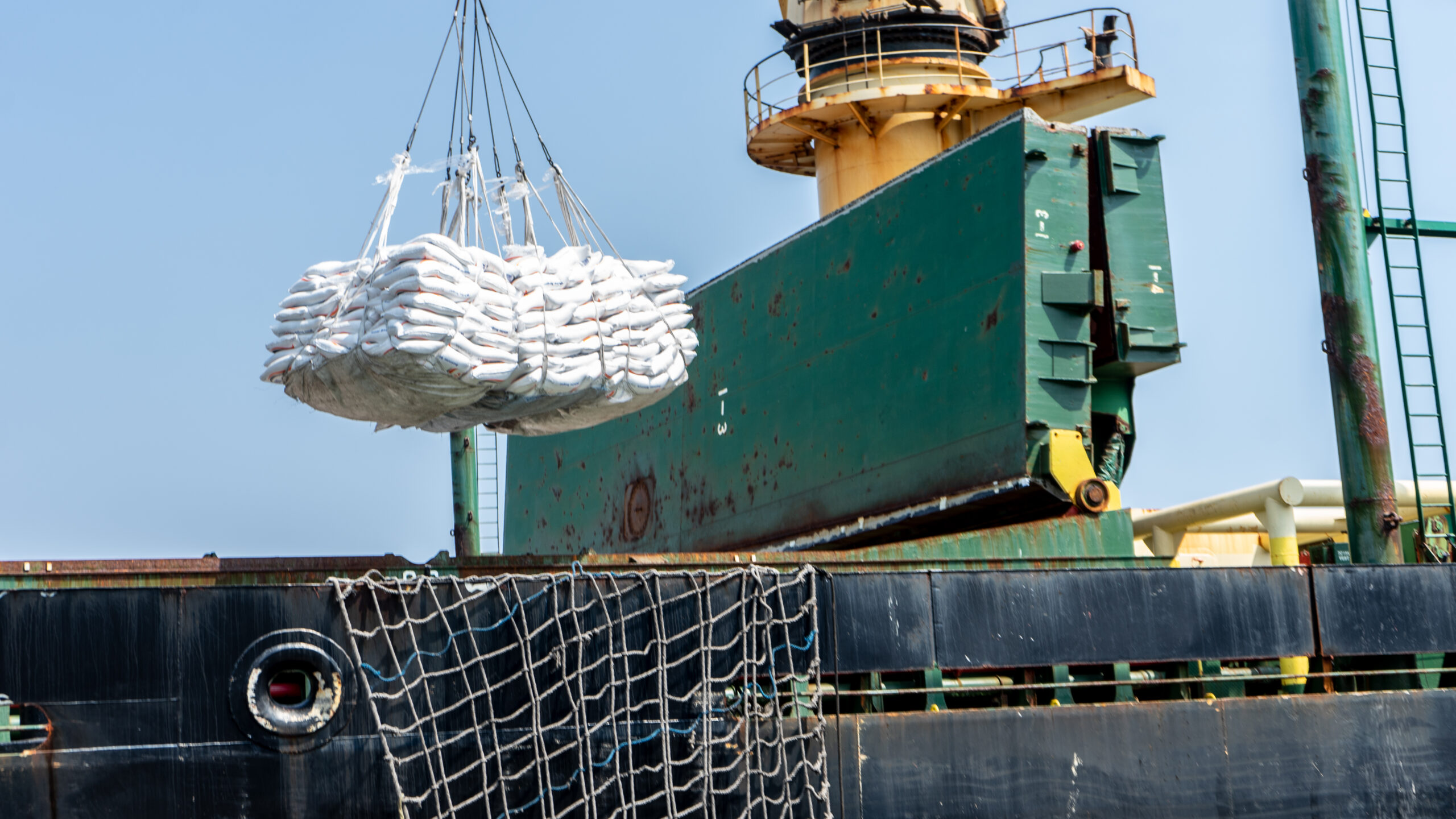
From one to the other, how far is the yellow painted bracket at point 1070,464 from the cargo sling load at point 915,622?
0.08 ft

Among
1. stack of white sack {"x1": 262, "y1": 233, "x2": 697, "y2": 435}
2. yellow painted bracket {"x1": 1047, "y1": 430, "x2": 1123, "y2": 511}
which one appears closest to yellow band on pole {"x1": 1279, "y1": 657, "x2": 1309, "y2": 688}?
yellow painted bracket {"x1": 1047, "y1": 430, "x2": 1123, "y2": 511}

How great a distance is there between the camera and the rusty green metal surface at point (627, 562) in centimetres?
689

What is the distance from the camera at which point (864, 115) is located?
17.6 m

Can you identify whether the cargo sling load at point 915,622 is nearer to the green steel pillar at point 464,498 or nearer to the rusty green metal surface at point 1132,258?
the rusty green metal surface at point 1132,258

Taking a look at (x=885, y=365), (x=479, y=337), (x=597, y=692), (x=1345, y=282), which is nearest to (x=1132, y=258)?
(x=1345, y=282)

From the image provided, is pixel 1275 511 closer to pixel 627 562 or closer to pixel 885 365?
pixel 885 365

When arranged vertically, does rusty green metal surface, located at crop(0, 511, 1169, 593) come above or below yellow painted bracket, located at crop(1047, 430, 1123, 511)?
below

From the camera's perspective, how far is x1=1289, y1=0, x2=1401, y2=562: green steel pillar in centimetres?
879

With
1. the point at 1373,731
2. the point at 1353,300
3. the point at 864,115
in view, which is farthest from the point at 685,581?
the point at 864,115

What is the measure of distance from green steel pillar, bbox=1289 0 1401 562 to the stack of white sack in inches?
151

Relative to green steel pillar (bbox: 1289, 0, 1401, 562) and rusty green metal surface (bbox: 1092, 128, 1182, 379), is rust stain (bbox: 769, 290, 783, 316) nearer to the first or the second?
rusty green metal surface (bbox: 1092, 128, 1182, 379)

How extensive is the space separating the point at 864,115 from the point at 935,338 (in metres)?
7.49

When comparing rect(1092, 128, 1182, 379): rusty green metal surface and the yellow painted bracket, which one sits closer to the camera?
the yellow painted bracket

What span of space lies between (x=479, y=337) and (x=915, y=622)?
239cm
